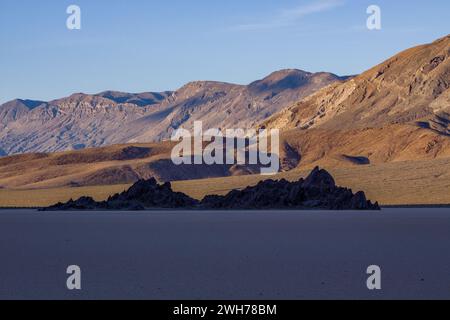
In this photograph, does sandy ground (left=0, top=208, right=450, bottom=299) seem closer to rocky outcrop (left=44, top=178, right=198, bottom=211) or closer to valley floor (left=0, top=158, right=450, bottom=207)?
rocky outcrop (left=44, top=178, right=198, bottom=211)

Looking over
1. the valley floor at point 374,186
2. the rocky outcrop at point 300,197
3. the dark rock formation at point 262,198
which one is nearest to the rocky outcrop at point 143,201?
the dark rock formation at point 262,198

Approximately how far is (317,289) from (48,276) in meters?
6.61

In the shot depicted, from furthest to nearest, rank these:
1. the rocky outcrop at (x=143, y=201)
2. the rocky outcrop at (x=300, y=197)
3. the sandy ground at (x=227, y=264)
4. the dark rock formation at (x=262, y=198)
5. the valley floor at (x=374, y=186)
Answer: the valley floor at (x=374, y=186)
the rocky outcrop at (x=143, y=201)
the dark rock formation at (x=262, y=198)
the rocky outcrop at (x=300, y=197)
the sandy ground at (x=227, y=264)

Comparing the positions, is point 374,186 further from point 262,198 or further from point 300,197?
point 300,197

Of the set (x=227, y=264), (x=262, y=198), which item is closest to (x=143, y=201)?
(x=262, y=198)

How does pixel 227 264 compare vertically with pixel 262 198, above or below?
below

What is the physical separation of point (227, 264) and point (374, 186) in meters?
92.8

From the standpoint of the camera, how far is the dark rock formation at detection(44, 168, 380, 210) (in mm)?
76875

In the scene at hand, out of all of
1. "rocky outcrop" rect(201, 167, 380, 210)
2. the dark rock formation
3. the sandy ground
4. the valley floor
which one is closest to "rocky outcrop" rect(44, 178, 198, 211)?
the dark rock formation

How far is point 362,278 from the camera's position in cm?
2038

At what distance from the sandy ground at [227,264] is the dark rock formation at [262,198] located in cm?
3807

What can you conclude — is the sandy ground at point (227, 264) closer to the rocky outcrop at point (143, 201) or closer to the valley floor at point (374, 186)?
the rocky outcrop at point (143, 201)

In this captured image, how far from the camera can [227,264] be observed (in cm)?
2403

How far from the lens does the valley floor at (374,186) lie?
10469 centimetres
